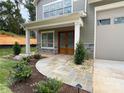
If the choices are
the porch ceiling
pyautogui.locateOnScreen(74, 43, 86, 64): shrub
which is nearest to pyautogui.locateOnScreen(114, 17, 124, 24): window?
the porch ceiling

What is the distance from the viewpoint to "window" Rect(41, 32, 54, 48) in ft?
45.2

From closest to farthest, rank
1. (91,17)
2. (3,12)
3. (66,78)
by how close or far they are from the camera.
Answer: (66,78), (91,17), (3,12)

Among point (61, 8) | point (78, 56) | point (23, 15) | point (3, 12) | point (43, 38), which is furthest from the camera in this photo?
point (23, 15)

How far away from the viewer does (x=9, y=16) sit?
2912 cm

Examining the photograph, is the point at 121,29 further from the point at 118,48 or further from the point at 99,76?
the point at 99,76

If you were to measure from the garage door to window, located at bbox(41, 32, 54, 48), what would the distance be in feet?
16.8

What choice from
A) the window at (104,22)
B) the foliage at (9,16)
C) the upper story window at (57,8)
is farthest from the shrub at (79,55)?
the foliage at (9,16)

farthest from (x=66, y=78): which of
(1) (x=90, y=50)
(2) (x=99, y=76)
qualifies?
(1) (x=90, y=50)

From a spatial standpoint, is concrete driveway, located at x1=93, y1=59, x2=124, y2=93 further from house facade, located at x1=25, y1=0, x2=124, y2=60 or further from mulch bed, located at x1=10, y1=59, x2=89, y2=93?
house facade, located at x1=25, y1=0, x2=124, y2=60

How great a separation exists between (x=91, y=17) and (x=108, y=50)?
105 inches

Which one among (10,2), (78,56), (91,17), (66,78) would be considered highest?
(10,2)

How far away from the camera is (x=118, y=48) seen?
9.27m

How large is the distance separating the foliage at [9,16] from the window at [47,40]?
16.7 metres

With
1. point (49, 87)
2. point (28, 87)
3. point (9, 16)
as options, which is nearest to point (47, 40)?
point (28, 87)
